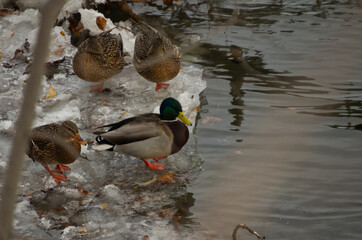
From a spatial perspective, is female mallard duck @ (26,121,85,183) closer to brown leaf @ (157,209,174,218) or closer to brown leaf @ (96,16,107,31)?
brown leaf @ (157,209,174,218)

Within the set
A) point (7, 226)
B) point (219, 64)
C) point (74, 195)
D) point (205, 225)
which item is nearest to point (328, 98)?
point (219, 64)

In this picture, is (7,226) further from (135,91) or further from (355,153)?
(135,91)

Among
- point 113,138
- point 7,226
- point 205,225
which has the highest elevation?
point 7,226

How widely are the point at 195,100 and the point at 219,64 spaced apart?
105 centimetres

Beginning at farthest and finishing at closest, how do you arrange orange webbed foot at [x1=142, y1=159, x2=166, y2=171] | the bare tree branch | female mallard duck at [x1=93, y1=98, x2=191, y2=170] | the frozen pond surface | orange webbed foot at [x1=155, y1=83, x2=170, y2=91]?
1. orange webbed foot at [x1=155, y1=83, x2=170, y2=91]
2. orange webbed foot at [x1=142, y1=159, x2=166, y2=171]
3. female mallard duck at [x1=93, y1=98, x2=191, y2=170]
4. the frozen pond surface
5. the bare tree branch

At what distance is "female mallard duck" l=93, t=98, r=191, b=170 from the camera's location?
4.75 metres

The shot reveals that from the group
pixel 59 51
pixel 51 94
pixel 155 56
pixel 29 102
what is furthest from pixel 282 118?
pixel 59 51

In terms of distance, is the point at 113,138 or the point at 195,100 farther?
the point at 195,100

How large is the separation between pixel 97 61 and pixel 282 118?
3824 mm

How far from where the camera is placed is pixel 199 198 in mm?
4480

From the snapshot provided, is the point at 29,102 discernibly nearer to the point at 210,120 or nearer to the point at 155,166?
the point at 155,166

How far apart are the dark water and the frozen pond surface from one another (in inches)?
9.3

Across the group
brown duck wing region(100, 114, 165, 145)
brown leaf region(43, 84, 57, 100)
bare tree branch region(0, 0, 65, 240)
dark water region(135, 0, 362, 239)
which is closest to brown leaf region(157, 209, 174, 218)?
dark water region(135, 0, 362, 239)

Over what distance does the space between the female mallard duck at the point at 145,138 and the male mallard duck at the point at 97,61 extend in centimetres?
119
